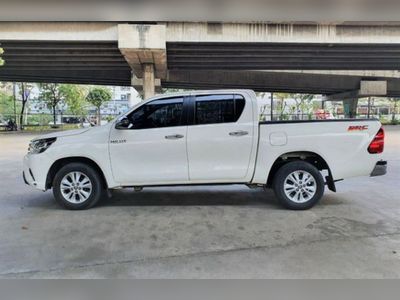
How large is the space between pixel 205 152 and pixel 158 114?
3.17 feet

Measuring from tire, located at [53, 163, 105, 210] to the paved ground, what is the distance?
7.0 inches

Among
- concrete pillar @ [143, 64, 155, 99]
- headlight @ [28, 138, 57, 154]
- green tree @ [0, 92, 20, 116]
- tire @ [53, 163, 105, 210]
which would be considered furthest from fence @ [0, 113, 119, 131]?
tire @ [53, 163, 105, 210]

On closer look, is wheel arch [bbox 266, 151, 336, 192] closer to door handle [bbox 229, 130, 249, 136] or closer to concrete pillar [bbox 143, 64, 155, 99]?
door handle [bbox 229, 130, 249, 136]

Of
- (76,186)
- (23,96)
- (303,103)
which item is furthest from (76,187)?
(303,103)

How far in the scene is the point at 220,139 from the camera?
5352mm

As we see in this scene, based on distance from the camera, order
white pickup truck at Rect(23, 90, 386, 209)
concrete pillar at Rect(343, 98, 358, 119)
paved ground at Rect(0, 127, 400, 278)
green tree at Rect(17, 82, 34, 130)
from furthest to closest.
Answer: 1. concrete pillar at Rect(343, 98, 358, 119)
2. green tree at Rect(17, 82, 34, 130)
3. white pickup truck at Rect(23, 90, 386, 209)
4. paved ground at Rect(0, 127, 400, 278)

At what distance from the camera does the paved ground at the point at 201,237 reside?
3.43 m

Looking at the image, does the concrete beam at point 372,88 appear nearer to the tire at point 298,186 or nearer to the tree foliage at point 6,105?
the tire at point 298,186

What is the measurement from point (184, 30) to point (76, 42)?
18.0 feet

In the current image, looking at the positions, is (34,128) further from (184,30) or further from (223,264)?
(223,264)

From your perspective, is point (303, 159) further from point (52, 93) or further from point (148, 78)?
point (52, 93)

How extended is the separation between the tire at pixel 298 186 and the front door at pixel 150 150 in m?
1.53

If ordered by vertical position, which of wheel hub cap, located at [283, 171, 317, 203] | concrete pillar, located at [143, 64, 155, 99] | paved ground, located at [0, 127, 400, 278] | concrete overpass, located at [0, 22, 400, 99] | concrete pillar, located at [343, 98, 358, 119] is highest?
concrete overpass, located at [0, 22, 400, 99]

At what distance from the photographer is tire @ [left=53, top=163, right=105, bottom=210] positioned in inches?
213
